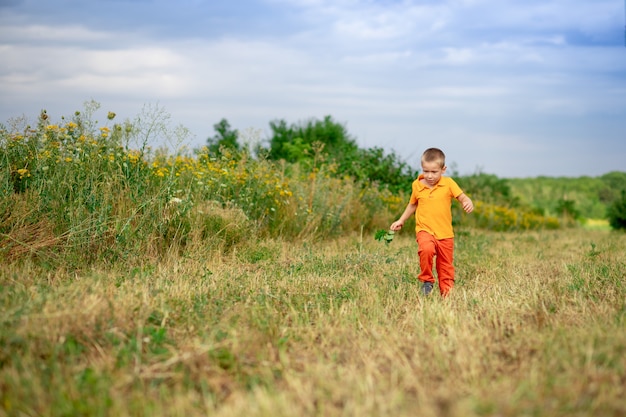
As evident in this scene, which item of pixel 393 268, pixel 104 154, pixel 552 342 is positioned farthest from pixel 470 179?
pixel 552 342

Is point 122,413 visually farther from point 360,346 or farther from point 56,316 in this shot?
point 360,346

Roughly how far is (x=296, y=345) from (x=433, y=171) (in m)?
2.91

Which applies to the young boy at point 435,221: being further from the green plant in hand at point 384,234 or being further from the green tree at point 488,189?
the green tree at point 488,189

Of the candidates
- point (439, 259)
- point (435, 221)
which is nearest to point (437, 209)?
point (435, 221)

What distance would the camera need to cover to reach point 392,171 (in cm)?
1542

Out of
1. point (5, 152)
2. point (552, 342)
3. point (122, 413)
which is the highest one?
point (5, 152)

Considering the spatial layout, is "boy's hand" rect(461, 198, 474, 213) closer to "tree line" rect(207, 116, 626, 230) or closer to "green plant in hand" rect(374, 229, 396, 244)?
"green plant in hand" rect(374, 229, 396, 244)

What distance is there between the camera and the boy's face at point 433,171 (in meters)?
6.35

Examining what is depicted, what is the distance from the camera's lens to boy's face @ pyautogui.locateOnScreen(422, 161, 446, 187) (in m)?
6.35

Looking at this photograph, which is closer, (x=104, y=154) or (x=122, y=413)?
(x=122, y=413)

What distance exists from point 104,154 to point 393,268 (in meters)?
3.93

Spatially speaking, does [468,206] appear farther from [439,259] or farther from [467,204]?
[439,259]

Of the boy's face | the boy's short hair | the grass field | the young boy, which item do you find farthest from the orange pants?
the boy's short hair

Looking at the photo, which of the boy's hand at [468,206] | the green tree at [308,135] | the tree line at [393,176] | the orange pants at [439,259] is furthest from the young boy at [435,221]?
the green tree at [308,135]
